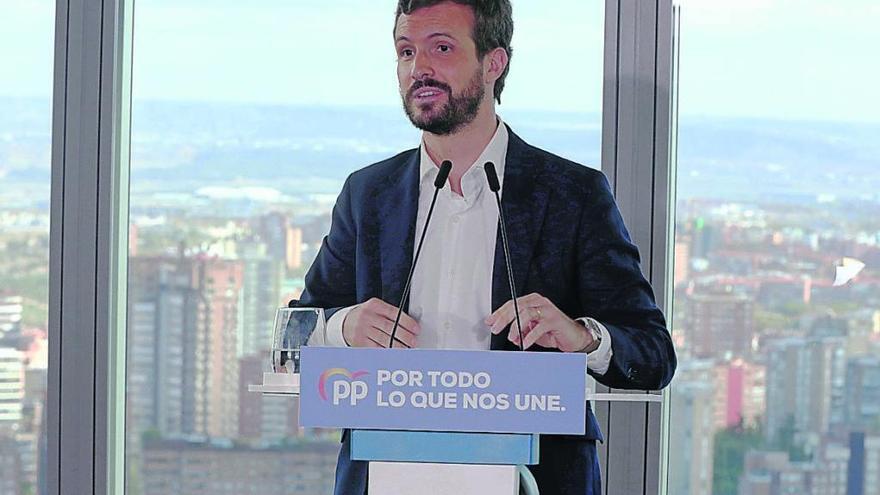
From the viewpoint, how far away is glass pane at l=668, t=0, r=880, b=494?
3.23 meters

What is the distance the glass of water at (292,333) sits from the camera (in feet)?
8.34

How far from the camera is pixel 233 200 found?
3412 millimetres

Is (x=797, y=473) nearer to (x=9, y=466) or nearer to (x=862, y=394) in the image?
(x=862, y=394)

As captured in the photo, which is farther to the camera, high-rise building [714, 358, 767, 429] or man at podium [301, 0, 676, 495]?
high-rise building [714, 358, 767, 429]

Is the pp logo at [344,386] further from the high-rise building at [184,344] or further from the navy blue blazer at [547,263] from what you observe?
the high-rise building at [184,344]

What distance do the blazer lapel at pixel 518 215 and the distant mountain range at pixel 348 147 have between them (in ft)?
0.88

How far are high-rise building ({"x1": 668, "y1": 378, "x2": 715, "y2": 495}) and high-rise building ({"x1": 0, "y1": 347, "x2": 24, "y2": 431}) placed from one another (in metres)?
1.78

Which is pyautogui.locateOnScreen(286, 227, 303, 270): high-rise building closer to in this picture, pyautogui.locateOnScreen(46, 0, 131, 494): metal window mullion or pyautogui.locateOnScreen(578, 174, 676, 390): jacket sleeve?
pyautogui.locateOnScreen(46, 0, 131, 494): metal window mullion

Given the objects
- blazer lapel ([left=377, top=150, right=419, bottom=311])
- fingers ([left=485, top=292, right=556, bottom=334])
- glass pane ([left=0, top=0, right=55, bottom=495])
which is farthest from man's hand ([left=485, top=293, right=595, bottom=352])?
glass pane ([left=0, top=0, right=55, bottom=495])

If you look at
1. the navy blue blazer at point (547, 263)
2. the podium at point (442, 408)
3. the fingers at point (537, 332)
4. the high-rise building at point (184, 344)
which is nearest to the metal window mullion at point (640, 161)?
the navy blue blazer at point (547, 263)

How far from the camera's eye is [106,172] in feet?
11.2

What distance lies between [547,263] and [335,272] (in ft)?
1.70

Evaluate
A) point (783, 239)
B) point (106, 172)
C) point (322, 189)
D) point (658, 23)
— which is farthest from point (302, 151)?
point (783, 239)

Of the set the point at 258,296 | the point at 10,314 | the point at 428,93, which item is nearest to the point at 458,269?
the point at 428,93
